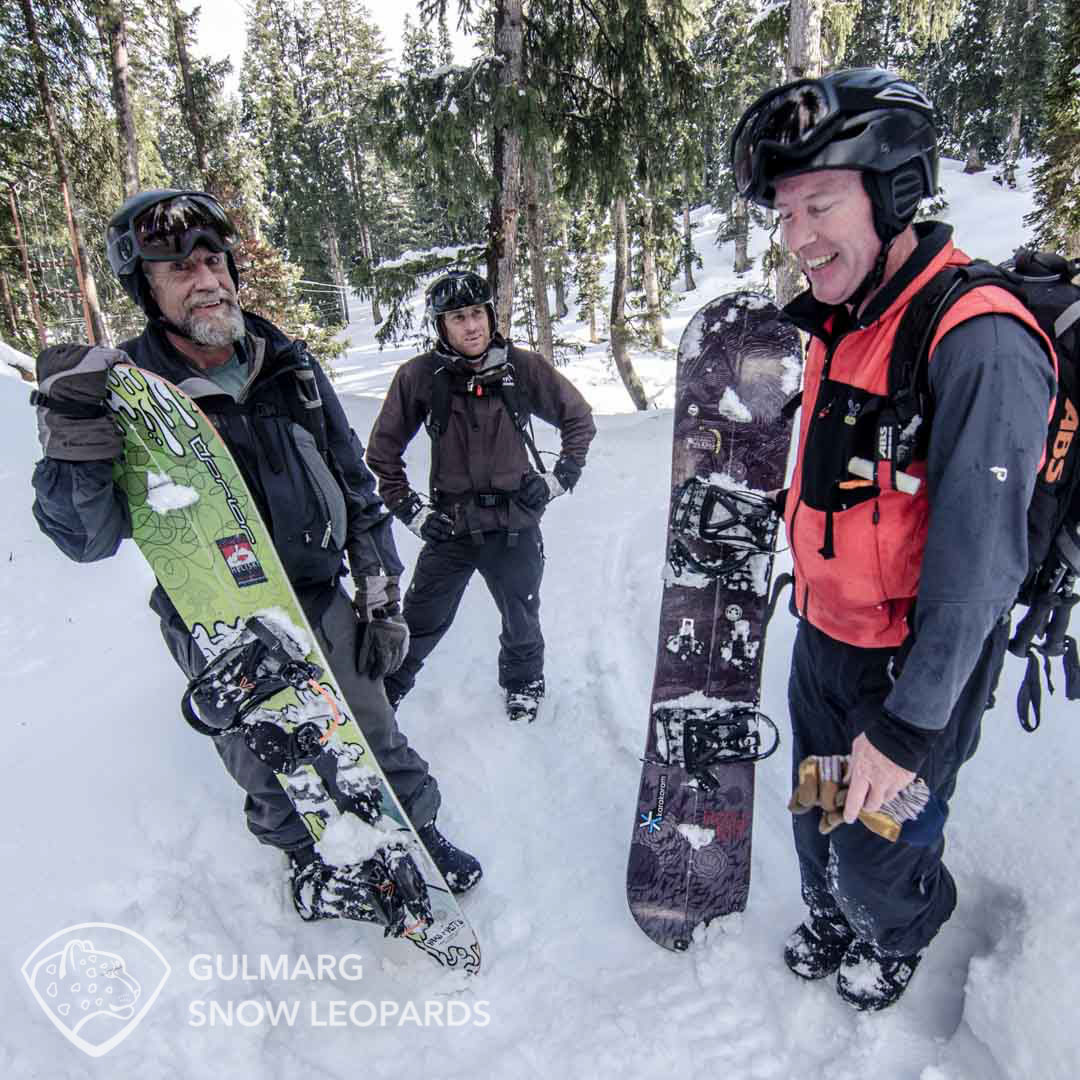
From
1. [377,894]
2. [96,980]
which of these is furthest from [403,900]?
[96,980]

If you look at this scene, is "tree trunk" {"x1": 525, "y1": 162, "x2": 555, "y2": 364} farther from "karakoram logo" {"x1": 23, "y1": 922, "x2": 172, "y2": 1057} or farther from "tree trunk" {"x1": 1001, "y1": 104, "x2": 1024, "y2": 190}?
"tree trunk" {"x1": 1001, "y1": 104, "x2": 1024, "y2": 190}

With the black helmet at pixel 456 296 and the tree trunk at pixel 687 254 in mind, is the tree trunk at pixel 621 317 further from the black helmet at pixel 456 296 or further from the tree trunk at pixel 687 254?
the black helmet at pixel 456 296

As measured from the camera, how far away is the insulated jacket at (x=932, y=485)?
1.26 metres

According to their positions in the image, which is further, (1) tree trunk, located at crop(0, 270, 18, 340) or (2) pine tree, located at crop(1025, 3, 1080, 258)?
(1) tree trunk, located at crop(0, 270, 18, 340)

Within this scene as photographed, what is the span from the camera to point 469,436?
3.42 meters

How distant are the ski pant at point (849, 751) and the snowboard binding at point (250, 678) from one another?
1653 millimetres

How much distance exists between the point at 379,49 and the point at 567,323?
1728 centimetres

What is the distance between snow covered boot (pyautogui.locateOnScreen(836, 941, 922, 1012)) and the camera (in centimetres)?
208

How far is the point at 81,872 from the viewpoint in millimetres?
2588

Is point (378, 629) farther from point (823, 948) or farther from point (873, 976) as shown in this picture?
point (873, 976)

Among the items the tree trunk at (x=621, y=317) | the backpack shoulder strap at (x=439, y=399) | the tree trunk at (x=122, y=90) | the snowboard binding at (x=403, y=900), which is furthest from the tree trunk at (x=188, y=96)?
the snowboard binding at (x=403, y=900)

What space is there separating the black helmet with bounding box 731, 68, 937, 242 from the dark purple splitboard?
2.48 ft

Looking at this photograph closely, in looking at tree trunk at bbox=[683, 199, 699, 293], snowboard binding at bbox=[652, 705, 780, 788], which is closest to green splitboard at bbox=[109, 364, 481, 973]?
snowboard binding at bbox=[652, 705, 780, 788]

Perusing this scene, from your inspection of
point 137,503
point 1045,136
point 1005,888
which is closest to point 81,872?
point 137,503
